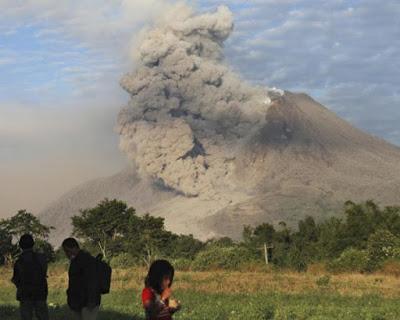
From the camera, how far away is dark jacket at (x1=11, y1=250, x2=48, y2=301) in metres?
12.0

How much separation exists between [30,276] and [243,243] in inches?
2029

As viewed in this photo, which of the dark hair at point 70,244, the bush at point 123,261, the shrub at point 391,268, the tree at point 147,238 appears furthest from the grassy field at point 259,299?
the tree at point 147,238

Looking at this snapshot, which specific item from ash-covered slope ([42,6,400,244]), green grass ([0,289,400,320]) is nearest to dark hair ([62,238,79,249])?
green grass ([0,289,400,320])

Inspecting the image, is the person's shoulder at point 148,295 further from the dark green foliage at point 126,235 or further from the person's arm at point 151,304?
the dark green foliage at point 126,235

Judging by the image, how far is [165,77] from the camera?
447 feet

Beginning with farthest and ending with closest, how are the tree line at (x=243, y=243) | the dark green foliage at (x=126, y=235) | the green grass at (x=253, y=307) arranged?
the dark green foliage at (x=126, y=235), the tree line at (x=243, y=243), the green grass at (x=253, y=307)

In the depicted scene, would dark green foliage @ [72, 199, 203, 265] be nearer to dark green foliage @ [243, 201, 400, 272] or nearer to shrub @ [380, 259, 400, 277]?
dark green foliage @ [243, 201, 400, 272]

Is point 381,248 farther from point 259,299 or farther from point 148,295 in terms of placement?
point 148,295

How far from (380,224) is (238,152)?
13178 centimetres

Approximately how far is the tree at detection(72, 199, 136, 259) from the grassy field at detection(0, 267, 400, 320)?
1398 inches

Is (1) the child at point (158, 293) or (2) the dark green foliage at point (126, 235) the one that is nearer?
(1) the child at point (158, 293)

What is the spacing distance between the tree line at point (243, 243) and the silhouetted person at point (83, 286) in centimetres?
2874

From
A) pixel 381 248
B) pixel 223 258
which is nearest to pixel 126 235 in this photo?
pixel 223 258

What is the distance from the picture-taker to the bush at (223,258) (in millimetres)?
47812
